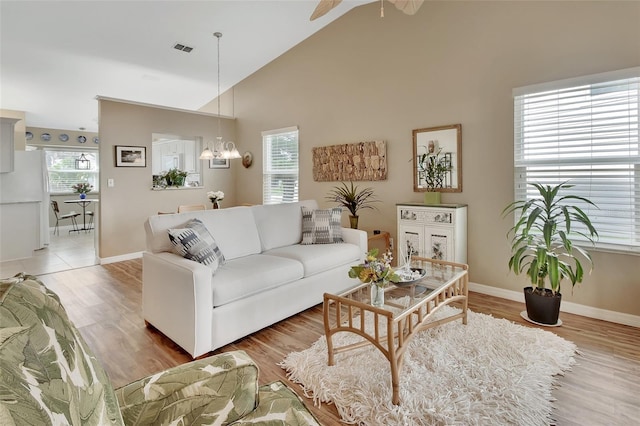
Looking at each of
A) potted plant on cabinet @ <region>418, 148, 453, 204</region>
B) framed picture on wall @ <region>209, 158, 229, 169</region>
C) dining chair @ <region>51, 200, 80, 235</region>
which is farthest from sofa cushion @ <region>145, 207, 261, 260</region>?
dining chair @ <region>51, 200, 80, 235</region>

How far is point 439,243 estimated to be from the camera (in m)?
3.69

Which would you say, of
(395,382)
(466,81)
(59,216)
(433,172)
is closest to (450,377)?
(395,382)

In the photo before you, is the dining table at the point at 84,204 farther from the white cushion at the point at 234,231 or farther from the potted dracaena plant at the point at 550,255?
the potted dracaena plant at the point at 550,255

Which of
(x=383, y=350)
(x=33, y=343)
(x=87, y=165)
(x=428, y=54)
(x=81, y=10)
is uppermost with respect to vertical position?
(x=81, y=10)

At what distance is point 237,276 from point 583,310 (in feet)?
10.5

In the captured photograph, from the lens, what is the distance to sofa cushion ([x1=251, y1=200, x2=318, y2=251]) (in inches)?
142

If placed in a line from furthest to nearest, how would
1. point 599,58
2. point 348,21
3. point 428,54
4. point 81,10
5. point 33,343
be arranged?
1. point 348,21
2. point 428,54
3. point 81,10
4. point 599,58
5. point 33,343

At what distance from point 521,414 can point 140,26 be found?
5342 millimetres

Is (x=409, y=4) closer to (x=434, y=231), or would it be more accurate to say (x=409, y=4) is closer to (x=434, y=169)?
(x=434, y=169)

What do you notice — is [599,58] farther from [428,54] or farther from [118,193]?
[118,193]

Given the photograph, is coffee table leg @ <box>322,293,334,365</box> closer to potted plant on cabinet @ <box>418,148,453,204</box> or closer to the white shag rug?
the white shag rug

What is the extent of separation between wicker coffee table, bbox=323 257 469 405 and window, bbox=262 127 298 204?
129 inches

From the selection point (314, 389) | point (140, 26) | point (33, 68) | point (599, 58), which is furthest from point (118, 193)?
point (599, 58)

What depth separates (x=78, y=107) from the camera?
266 inches
